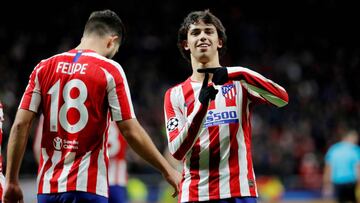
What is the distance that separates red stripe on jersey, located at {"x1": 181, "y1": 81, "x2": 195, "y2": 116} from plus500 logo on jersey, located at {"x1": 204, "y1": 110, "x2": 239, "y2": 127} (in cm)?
16

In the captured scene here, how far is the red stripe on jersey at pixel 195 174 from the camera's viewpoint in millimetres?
5137

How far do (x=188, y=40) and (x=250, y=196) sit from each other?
1256 millimetres

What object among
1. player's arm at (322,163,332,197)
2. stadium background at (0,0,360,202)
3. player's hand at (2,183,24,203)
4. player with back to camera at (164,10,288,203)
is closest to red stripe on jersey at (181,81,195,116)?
player with back to camera at (164,10,288,203)

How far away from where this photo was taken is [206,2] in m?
23.6

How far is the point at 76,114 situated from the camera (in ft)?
15.3

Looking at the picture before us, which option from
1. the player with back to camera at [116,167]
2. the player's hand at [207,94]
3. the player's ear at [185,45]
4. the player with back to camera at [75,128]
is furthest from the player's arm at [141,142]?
the player with back to camera at [116,167]

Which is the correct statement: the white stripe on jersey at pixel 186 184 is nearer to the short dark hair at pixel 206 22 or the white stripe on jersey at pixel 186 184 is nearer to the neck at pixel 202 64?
the neck at pixel 202 64

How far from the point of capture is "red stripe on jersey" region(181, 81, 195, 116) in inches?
206

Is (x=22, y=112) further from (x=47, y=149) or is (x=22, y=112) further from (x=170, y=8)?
(x=170, y=8)

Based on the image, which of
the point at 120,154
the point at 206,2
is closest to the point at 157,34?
the point at 206,2

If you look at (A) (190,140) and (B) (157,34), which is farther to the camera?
(B) (157,34)

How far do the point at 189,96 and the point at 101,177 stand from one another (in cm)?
95

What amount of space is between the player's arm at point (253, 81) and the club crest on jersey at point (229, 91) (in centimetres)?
16

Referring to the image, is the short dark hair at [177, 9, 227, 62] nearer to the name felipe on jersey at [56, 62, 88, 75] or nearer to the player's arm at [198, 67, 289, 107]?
the player's arm at [198, 67, 289, 107]
